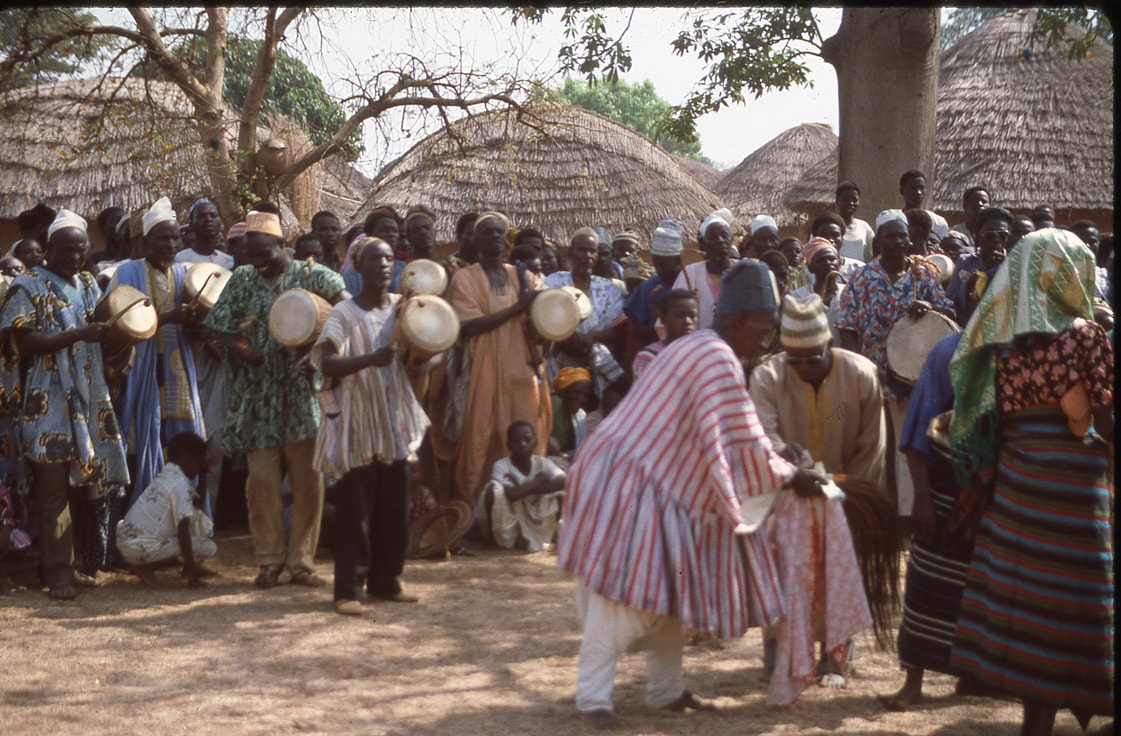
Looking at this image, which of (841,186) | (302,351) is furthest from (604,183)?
(302,351)

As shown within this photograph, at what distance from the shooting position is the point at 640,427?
14.6ft

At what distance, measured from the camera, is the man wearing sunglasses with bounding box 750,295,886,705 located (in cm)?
457

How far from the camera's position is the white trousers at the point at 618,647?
14.8 feet

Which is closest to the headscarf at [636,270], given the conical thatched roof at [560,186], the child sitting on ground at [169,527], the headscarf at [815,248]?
the headscarf at [815,248]

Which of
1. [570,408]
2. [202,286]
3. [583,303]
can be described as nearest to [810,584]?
[583,303]

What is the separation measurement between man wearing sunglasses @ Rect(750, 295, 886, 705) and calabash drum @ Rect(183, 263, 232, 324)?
3.56 meters

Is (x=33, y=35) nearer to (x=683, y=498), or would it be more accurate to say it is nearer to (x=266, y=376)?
(x=266, y=376)

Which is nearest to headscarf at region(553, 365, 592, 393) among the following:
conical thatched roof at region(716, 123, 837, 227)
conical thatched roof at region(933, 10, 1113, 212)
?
conical thatched roof at region(933, 10, 1113, 212)

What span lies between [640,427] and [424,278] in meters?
3.10

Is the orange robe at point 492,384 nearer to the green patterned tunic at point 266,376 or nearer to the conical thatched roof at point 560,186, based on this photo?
the green patterned tunic at point 266,376

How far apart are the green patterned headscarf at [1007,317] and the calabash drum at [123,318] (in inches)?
171

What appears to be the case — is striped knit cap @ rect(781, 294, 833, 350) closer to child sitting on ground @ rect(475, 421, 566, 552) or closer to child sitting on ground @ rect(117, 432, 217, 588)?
child sitting on ground @ rect(475, 421, 566, 552)

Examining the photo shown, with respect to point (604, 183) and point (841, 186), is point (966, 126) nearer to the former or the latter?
point (604, 183)

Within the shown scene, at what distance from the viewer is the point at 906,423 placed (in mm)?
4816
